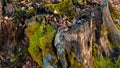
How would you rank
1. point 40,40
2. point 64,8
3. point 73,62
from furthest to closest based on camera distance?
1. point 64,8
2. point 40,40
3. point 73,62

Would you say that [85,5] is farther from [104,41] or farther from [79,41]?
[79,41]

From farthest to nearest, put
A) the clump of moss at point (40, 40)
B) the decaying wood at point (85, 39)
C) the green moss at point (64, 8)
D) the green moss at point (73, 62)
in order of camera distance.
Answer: the green moss at point (64, 8)
the clump of moss at point (40, 40)
the green moss at point (73, 62)
the decaying wood at point (85, 39)

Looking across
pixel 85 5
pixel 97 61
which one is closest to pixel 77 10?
pixel 85 5

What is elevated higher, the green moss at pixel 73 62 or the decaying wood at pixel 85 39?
the decaying wood at pixel 85 39

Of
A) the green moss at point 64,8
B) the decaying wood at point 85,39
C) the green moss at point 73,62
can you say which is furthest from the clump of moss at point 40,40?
the green moss at point 64,8

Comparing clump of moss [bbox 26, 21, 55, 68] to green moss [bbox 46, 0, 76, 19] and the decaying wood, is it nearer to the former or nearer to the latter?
the decaying wood

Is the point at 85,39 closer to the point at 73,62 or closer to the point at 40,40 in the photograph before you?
the point at 73,62

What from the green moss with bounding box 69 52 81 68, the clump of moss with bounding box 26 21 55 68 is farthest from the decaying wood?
the clump of moss with bounding box 26 21 55 68

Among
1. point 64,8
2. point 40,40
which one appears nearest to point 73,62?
point 40,40

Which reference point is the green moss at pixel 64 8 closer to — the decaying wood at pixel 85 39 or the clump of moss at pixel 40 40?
the clump of moss at pixel 40 40
